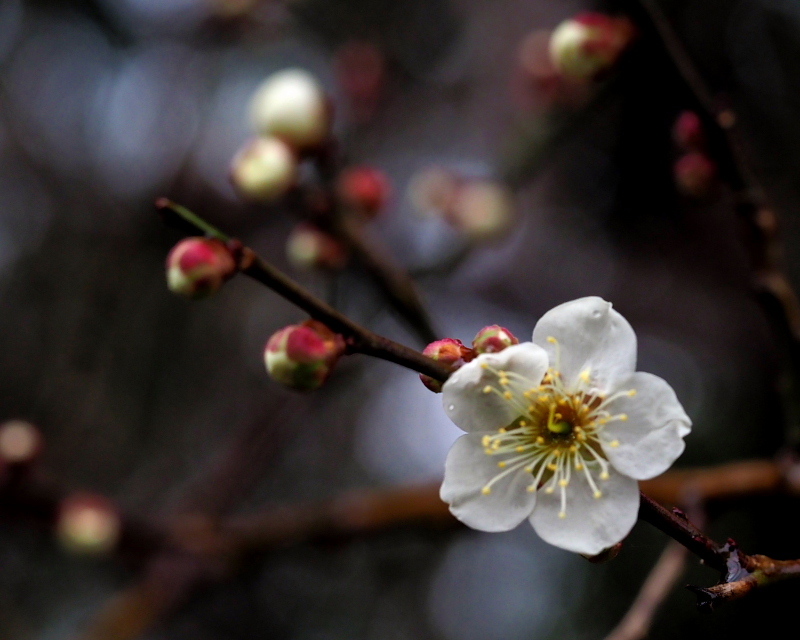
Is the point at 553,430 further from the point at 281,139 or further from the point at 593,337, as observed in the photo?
the point at 281,139

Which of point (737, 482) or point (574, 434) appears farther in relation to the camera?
point (737, 482)

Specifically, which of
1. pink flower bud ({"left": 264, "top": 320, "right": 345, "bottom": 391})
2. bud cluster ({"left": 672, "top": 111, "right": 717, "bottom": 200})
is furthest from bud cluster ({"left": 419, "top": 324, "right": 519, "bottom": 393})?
bud cluster ({"left": 672, "top": 111, "right": 717, "bottom": 200})

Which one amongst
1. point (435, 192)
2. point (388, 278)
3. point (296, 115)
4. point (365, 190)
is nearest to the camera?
point (388, 278)

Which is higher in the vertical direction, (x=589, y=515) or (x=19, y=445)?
(x=589, y=515)

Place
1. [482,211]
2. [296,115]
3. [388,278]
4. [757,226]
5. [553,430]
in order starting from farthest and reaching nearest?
[482,211]
[296,115]
[388,278]
[757,226]
[553,430]

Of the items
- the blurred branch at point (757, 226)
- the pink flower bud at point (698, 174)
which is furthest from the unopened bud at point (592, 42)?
the pink flower bud at point (698, 174)

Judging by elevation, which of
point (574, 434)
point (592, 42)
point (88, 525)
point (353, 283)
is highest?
point (592, 42)

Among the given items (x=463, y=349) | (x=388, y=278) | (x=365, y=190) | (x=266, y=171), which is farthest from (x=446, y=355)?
(x=365, y=190)

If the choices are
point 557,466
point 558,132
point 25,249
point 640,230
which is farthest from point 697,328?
point 25,249

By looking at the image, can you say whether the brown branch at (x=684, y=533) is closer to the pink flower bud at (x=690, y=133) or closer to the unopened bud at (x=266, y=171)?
the pink flower bud at (x=690, y=133)
